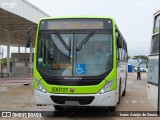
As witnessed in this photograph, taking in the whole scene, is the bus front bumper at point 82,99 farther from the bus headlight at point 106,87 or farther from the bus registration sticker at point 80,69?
the bus registration sticker at point 80,69

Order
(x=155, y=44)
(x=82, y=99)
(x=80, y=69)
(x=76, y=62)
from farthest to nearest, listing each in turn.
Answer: (x=76, y=62) → (x=80, y=69) → (x=82, y=99) → (x=155, y=44)

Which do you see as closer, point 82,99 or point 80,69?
point 82,99

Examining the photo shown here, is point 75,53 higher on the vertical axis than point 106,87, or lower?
higher

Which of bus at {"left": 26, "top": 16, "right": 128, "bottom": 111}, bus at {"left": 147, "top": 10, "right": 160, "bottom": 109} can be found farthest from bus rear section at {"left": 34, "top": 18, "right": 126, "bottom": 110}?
bus at {"left": 147, "top": 10, "right": 160, "bottom": 109}

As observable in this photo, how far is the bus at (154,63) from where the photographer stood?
8.64 m

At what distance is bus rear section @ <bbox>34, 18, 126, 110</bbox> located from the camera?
10.7 meters

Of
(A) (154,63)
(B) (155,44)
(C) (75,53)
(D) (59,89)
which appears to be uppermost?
(B) (155,44)

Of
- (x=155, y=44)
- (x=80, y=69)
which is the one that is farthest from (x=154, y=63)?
(x=80, y=69)

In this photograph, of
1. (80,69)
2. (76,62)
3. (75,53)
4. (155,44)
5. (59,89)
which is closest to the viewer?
A: (155,44)

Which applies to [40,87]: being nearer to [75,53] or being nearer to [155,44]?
[75,53]

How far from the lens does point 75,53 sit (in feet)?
36.2

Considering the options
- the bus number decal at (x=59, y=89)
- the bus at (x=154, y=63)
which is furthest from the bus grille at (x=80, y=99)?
the bus at (x=154, y=63)

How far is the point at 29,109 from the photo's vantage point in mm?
13141

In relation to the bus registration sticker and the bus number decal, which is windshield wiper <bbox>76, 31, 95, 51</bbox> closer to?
the bus registration sticker
